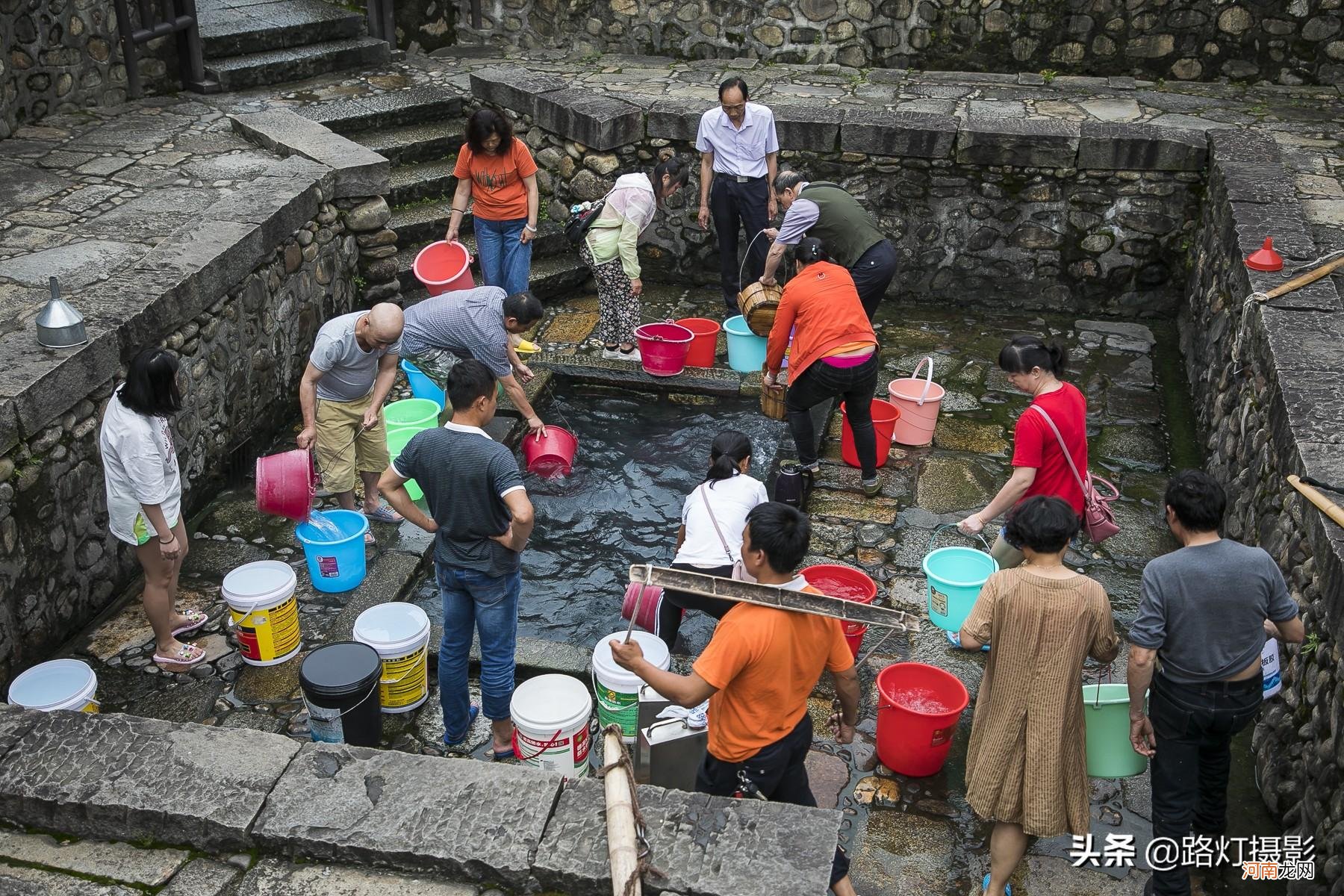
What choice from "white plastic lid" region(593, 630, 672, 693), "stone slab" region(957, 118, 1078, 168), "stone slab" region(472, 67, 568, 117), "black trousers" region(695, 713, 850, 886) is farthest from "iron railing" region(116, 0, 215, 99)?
"black trousers" region(695, 713, 850, 886)

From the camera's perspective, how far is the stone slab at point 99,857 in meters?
3.59

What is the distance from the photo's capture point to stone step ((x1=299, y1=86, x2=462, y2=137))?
1002 centimetres

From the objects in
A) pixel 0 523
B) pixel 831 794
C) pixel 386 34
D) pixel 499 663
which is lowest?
pixel 831 794

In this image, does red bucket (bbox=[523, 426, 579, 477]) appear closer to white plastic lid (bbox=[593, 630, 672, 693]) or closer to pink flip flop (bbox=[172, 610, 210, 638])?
white plastic lid (bbox=[593, 630, 672, 693])

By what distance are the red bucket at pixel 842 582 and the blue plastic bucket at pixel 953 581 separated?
30cm

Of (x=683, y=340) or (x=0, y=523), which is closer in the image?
(x=0, y=523)

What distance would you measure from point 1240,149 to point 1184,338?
1503mm

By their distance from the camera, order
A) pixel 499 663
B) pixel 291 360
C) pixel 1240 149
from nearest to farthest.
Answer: pixel 499 663, pixel 291 360, pixel 1240 149

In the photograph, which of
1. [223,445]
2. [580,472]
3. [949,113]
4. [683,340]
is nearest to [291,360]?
[223,445]

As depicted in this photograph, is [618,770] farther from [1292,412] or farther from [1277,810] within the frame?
[1292,412]

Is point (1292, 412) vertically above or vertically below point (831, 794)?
above

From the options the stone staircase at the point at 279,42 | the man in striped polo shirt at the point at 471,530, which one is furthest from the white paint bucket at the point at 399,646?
the stone staircase at the point at 279,42

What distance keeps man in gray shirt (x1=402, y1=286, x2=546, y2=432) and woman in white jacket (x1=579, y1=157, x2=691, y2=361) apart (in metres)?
1.65

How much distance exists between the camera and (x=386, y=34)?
39.3ft
